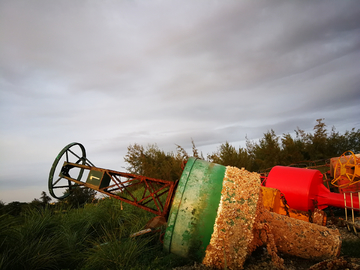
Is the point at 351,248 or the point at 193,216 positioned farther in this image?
the point at 351,248

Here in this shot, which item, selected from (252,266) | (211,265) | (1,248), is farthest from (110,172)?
(252,266)

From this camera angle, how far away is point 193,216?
349 centimetres

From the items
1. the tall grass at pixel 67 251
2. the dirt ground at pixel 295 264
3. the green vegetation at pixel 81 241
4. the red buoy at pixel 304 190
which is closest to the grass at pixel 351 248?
the green vegetation at pixel 81 241

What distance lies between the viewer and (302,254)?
3898 millimetres

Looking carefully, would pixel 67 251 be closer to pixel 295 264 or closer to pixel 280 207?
pixel 295 264

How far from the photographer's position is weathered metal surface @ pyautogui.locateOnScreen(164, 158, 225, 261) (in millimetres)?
3465

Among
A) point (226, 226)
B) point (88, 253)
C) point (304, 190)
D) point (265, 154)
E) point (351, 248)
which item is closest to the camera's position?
point (226, 226)

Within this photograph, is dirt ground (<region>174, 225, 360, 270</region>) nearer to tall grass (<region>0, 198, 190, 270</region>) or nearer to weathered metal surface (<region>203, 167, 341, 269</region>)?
weathered metal surface (<region>203, 167, 341, 269</region>)

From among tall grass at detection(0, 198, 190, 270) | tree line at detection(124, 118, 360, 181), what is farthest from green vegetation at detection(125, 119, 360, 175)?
tall grass at detection(0, 198, 190, 270)

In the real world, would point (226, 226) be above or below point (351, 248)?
above

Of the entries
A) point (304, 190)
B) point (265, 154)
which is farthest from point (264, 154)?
point (304, 190)

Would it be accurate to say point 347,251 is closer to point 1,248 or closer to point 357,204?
point 357,204

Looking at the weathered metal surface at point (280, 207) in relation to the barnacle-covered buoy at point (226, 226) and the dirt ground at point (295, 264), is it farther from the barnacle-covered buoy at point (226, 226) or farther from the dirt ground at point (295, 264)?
the barnacle-covered buoy at point (226, 226)

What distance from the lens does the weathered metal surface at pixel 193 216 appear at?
3.46m
